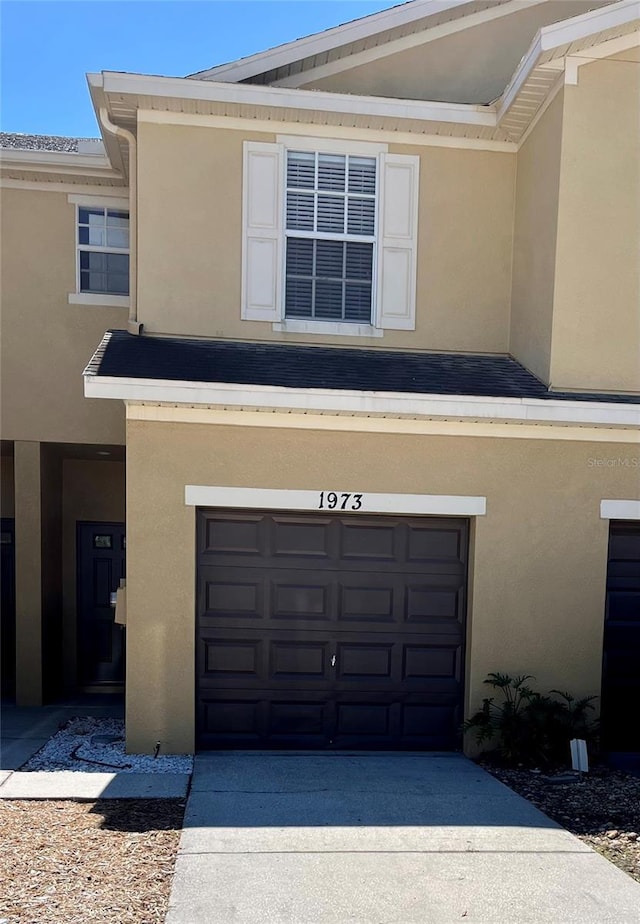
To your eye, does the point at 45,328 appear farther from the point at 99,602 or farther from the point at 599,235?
the point at 599,235

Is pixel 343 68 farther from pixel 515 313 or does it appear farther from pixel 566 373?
pixel 566 373

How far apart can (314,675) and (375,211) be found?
498 cm

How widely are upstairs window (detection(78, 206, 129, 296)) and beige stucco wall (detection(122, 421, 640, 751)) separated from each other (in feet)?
10.4

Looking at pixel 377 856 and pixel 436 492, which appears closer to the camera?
pixel 377 856

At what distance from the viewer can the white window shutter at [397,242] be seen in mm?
7949

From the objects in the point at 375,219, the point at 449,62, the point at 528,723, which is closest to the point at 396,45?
the point at 449,62

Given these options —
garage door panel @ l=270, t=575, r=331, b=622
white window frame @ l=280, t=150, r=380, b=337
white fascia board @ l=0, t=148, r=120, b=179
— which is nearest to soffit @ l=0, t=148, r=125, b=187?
white fascia board @ l=0, t=148, r=120, b=179

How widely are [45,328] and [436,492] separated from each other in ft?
17.0

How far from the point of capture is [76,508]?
10.1 meters

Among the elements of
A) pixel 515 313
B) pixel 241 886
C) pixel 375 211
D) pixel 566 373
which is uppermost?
pixel 375 211

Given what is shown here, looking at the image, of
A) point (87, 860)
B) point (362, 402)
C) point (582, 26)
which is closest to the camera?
point (87, 860)

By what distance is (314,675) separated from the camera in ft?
23.4

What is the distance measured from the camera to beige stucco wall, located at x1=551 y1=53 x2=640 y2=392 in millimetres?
7172

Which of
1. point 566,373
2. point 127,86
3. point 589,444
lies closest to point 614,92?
point 566,373
